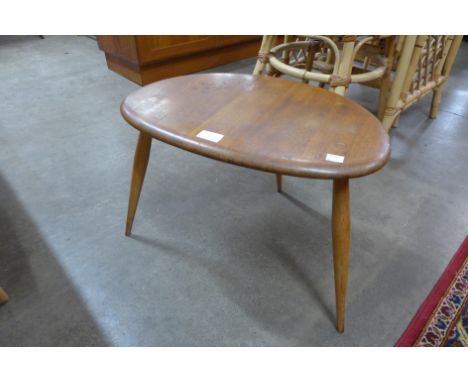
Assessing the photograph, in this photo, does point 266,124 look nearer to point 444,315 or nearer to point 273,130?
point 273,130

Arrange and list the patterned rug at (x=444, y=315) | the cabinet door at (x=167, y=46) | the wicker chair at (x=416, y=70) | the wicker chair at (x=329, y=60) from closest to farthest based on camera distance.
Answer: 1. the patterned rug at (x=444, y=315)
2. the wicker chair at (x=329, y=60)
3. the wicker chair at (x=416, y=70)
4. the cabinet door at (x=167, y=46)

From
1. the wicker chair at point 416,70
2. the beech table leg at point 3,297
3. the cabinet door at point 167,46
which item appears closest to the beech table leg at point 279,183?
the wicker chair at point 416,70

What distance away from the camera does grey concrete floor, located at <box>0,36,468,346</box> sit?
0.79 metres

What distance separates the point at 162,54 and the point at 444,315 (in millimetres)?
2012

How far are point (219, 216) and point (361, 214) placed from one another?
524mm

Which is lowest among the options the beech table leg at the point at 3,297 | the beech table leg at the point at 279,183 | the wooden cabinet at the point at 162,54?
the beech table leg at the point at 3,297

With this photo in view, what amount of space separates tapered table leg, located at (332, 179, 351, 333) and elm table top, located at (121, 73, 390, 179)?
2.9 inches

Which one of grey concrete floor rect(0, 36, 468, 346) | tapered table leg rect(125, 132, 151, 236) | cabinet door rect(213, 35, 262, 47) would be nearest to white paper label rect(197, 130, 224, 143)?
tapered table leg rect(125, 132, 151, 236)

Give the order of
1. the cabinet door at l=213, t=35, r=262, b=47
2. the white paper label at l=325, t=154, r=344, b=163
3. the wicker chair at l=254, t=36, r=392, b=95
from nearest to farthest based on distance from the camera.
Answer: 1. the white paper label at l=325, t=154, r=344, b=163
2. the wicker chair at l=254, t=36, r=392, b=95
3. the cabinet door at l=213, t=35, r=262, b=47

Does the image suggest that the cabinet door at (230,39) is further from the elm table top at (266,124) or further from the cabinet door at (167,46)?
the elm table top at (266,124)

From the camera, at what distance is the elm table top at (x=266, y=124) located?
58cm

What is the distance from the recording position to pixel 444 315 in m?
0.81

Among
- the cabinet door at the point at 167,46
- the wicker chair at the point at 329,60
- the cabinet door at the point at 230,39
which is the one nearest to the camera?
the wicker chair at the point at 329,60

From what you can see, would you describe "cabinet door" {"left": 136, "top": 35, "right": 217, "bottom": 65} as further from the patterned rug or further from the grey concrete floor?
the patterned rug
